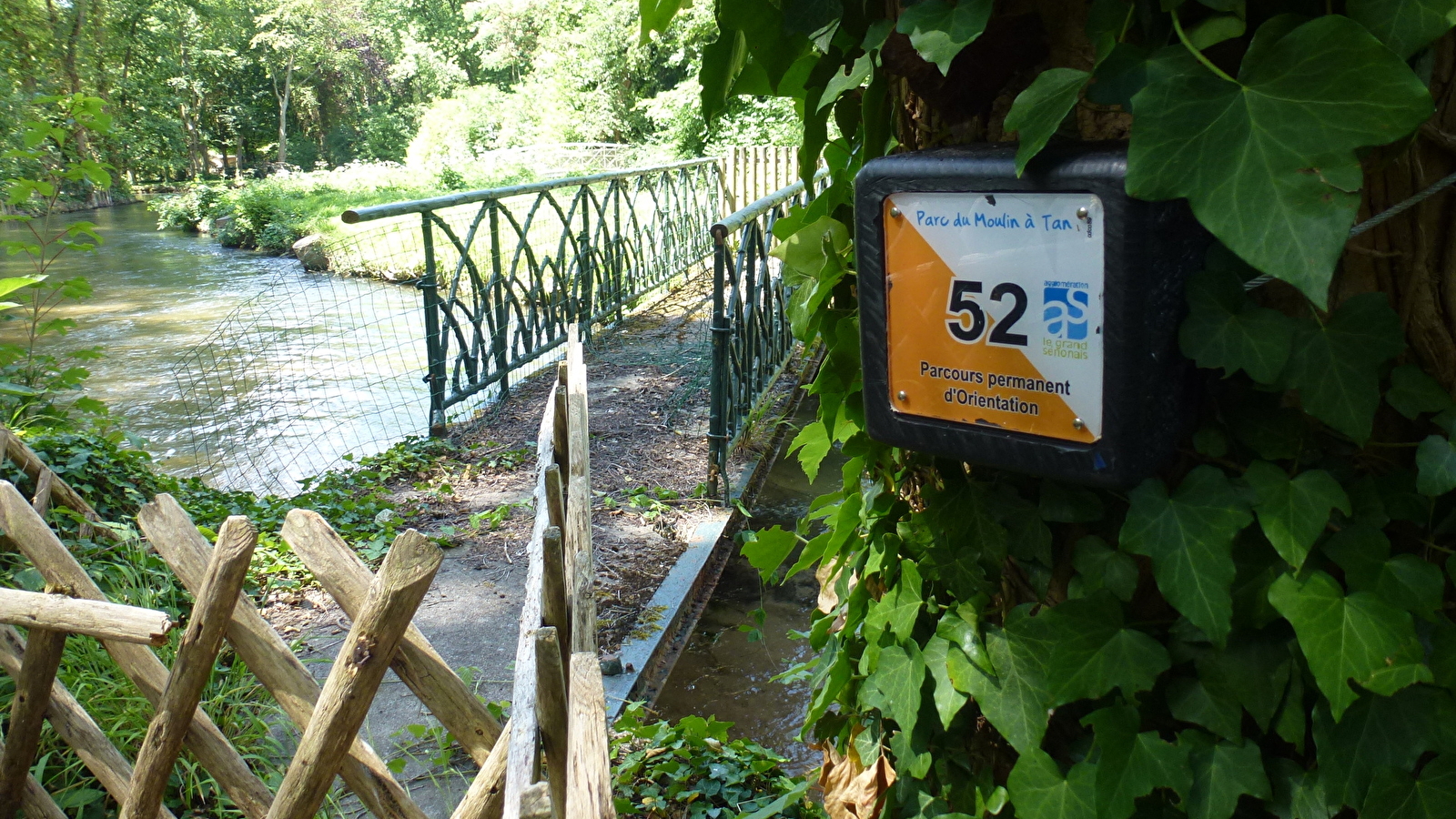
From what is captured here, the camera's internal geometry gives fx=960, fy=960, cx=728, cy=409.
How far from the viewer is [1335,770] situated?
0.97 meters

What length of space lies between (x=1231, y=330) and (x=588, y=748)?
2.81ft

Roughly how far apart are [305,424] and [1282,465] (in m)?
7.29

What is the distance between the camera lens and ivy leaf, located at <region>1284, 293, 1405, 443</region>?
0.90m

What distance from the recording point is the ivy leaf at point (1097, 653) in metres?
1.07

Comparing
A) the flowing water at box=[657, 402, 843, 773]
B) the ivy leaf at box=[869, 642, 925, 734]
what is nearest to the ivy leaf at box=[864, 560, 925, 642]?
the ivy leaf at box=[869, 642, 925, 734]

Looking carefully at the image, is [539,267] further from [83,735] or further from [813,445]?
[813,445]

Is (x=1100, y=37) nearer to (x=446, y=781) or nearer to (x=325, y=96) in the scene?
(x=446, y=781)

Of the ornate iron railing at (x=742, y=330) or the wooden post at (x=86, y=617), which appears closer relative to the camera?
the wooden post at (x=86, y=617)

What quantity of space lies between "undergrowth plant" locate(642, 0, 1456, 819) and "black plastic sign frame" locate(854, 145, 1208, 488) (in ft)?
0.13

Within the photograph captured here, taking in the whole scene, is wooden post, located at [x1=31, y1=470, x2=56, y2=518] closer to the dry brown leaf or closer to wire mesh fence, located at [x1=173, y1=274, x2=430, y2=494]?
wire mesh fence, located at [x1=173, y1=274, x2=430, y2=494]

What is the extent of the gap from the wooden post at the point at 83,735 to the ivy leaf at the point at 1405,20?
300 cm

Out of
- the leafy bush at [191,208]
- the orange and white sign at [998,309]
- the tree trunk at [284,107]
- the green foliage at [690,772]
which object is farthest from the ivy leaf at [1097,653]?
the tree trunk at [284,107]

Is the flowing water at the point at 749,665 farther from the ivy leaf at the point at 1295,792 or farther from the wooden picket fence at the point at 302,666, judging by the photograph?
the ivy leaf at the point at 1295,792

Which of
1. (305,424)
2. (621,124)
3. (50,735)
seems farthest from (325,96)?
(50,735)
